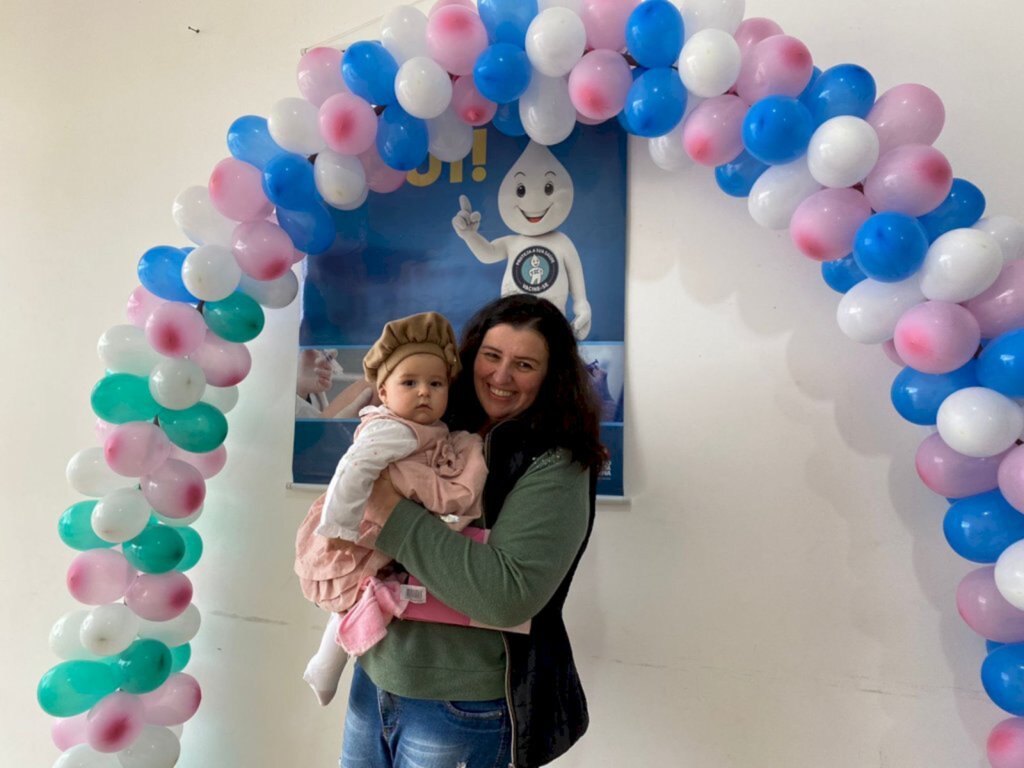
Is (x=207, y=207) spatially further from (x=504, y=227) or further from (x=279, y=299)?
(x=504, y=227)

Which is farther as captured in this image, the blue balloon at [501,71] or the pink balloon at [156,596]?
the pink balloon at [156,596]

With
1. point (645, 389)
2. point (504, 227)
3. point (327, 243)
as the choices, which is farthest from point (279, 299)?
point (645, 389)

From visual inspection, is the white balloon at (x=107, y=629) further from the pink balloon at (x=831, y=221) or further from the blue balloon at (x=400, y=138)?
the pink balloon at (x=831, y=221)

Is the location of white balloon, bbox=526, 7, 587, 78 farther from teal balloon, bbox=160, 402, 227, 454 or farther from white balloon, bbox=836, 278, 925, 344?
teal balloon, bbox=160, 402, 227, 454

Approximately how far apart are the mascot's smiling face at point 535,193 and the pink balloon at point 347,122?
0.38m

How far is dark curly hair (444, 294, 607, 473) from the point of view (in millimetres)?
1291

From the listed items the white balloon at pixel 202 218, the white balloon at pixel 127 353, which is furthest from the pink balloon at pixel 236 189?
the white balloon at pixel 127 353

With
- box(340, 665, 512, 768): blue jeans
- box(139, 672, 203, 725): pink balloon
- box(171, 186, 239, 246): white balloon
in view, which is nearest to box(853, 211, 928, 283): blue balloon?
box(340, 665, 512, 768): blue jeans

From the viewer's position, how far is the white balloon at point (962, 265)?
123cm

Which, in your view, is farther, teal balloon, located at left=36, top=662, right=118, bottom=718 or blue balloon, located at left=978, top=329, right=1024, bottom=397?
teal balloon, located at left=36, top=662, right=118, bottom=718

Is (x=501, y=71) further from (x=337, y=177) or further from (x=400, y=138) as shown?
(x=337, y=177)

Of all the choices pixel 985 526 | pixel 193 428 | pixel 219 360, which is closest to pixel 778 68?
pixel 985 526

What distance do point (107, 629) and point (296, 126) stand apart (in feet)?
3.88

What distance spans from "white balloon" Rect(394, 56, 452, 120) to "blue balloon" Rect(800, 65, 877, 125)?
74 centimetres
